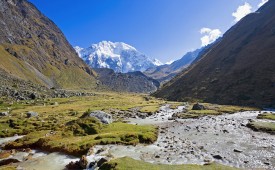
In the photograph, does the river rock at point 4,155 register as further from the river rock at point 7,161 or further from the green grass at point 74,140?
the green grass at point 74,140

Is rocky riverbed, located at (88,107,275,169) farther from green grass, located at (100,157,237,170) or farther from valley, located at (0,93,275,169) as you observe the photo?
green grass, located at (100,157,237,170)

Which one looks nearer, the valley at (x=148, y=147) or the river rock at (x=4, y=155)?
the valley at (x=148, y=147)

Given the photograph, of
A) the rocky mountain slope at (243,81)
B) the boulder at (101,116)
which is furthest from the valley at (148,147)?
the rocky mountain slope at (243,81)

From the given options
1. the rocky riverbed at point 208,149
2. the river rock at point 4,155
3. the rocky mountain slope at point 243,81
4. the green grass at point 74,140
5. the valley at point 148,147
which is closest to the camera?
the valley at point 148,147

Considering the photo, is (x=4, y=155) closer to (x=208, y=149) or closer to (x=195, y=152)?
(x=195, y=152)

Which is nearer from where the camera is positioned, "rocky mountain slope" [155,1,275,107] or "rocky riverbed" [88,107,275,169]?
"rocky riverbed" [88,107,275,169]

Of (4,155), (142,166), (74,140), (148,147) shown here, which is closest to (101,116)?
(74,140)

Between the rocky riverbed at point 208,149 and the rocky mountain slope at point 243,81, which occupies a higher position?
the rocky mountain slope at point 243,81

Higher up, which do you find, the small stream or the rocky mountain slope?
the rocky mountain slope

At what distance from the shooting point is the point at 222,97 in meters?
142

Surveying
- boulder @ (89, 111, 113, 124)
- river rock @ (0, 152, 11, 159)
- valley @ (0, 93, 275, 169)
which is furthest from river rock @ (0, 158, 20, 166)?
boulder @ (89, 111, 113, 124)

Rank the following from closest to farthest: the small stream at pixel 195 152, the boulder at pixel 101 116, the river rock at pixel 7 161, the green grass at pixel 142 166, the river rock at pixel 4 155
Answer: the green grass at pixel 142 166 < the small stream at pixel 195 152 < the river rock at pixel 7 161 < the river rock at pixel 4 155 < the boulder at pixel 101 116

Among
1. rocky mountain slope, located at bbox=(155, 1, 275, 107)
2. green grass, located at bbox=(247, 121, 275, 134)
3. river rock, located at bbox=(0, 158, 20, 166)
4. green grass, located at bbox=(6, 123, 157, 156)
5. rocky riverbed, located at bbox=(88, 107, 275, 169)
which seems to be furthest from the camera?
rocky mountain slope, located at bbox=(155, 1, 275, 107)

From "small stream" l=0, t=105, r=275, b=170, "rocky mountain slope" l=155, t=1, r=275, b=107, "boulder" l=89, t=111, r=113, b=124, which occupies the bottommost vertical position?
"small stream" l=0, t=105, r=275, b=170
